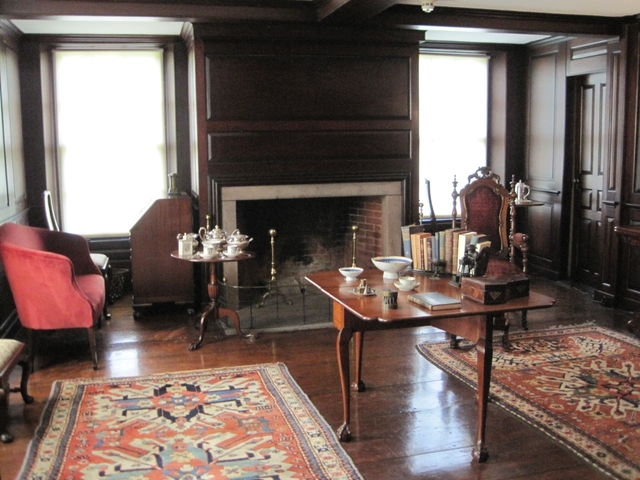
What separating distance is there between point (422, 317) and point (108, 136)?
4.78m

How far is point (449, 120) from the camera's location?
25.1 ft

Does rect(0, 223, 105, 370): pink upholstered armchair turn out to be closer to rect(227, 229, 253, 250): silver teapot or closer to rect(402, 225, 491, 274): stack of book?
rect(227, 229, 253, 250): silver teapot

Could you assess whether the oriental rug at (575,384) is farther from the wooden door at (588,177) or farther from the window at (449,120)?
the window at (449,120)

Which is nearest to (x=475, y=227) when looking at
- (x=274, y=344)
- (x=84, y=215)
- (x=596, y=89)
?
(x=274, y=344)

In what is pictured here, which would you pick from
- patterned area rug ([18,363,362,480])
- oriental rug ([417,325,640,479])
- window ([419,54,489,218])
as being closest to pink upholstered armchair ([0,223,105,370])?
patterned area rug ([18,363,362,480])

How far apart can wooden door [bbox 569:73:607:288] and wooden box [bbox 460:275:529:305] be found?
361cm

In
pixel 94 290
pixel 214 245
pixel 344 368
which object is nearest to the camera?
pixel 344 368

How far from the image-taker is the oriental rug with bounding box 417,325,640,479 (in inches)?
135

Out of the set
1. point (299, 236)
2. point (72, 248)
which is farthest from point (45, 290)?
point (299, 236)

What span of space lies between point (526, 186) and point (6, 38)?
199 inches

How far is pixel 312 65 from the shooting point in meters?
5.98

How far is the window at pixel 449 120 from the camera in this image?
753 cm

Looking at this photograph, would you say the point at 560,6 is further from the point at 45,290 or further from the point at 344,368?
the point at 45,290

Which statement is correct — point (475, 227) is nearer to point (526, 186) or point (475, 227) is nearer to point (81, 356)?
point (526, 186)
